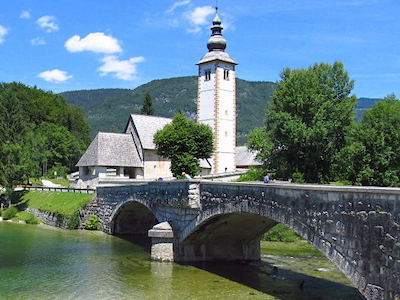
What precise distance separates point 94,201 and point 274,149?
56.7 feet

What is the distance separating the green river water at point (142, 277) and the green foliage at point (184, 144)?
19.8m

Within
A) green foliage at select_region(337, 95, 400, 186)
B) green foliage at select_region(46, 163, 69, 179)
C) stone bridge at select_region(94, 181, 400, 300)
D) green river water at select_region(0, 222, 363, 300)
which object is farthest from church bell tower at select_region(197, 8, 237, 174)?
green foliage at select_region(46, 163, 69, 179)

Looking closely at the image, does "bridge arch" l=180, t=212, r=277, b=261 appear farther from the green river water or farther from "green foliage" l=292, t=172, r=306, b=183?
"green foliage" l=292, t=172, r=306, b=183

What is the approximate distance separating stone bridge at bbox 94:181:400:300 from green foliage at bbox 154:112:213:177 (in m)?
13.2

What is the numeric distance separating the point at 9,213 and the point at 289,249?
32375mm

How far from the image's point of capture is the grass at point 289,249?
97.9ft

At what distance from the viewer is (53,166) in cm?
7888

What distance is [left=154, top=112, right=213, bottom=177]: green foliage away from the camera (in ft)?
168

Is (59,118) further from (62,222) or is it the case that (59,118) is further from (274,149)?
(274,149)

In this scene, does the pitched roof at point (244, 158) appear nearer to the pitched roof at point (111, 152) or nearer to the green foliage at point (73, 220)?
the pitched roof at point (111, 152)

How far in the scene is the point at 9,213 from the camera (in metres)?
50.0

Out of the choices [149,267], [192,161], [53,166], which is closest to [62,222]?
[192,161]

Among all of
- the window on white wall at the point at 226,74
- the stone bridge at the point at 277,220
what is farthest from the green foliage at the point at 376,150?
the window on white wall at the point at 226,74

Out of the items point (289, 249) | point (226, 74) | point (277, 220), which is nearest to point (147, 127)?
point (226, 74)
